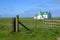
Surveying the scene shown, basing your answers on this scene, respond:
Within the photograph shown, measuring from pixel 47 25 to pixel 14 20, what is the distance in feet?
20.7

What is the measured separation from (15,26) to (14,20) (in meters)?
0.46

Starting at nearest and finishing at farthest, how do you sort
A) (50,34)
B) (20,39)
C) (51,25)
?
(20,39), (50,34), (51,25)

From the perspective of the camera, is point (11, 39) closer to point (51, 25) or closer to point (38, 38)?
point (38, 38)

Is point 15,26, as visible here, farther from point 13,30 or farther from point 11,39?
point 11,39

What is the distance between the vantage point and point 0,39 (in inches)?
434

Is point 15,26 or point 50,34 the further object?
point 15,26

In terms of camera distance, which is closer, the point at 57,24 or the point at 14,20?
the point at 14,20

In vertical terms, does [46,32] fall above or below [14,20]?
below

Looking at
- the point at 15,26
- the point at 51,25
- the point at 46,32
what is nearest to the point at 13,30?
the point at 15,26

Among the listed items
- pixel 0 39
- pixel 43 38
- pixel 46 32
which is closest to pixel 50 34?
pixel 46 32

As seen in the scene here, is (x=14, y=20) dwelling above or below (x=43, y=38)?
above

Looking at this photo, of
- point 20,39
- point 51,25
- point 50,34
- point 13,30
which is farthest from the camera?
point 51,25

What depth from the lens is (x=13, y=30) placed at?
13.6 metres

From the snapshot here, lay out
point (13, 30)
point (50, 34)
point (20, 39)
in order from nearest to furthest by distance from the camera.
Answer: point (20, 39) < point (50, 34) < point (13, 30)
